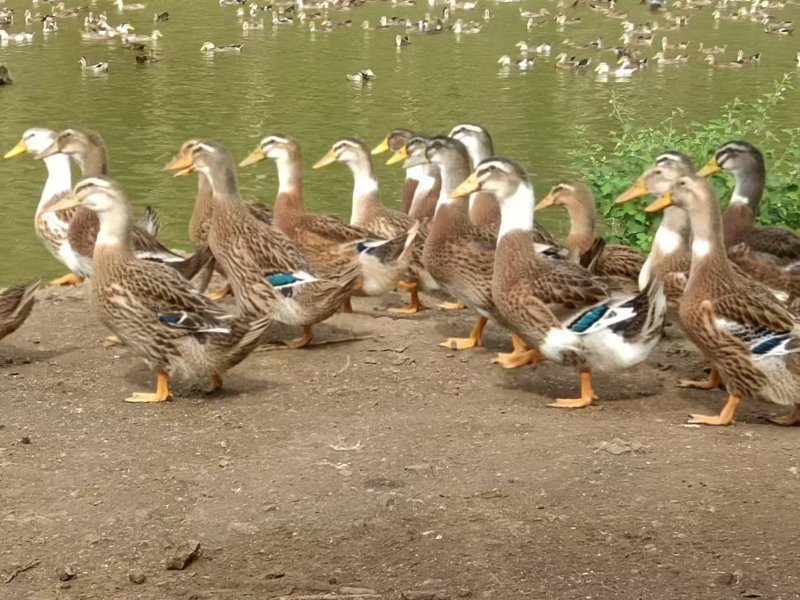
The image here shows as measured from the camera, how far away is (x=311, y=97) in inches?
890

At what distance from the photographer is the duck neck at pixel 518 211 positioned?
8.64 m

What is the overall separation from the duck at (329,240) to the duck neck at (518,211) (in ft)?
3.52

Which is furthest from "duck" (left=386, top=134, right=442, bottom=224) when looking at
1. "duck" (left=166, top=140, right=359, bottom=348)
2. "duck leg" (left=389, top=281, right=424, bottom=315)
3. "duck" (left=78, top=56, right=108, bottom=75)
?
"duck" (left=78, top=56, right=108, bottom=75)

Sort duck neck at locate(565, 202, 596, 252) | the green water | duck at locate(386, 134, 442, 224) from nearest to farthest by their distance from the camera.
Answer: duck neck at locate(565, 202, 596, 252) < duck at locate(386, 134, 442, 224) < the green water

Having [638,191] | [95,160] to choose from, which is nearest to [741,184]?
[638,191]

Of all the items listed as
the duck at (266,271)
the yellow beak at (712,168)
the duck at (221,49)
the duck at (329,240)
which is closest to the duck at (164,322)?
the duck at (266,271)

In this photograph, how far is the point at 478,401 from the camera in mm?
8234

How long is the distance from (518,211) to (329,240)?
2.03 metres

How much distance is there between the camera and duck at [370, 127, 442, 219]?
1143cm

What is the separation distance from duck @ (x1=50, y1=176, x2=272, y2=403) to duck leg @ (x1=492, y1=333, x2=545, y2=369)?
1.84m

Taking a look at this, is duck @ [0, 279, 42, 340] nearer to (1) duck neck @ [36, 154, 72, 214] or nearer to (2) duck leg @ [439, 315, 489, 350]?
(1) duck neck @ [36, 154, 72, 214]

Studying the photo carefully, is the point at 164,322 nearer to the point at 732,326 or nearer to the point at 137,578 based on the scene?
the point at 137,578

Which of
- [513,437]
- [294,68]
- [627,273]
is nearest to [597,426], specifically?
[513,437]

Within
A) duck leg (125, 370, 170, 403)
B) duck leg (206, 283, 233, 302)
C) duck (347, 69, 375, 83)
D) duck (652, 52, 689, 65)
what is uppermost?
duck leg (125, 370, 170, 403)
